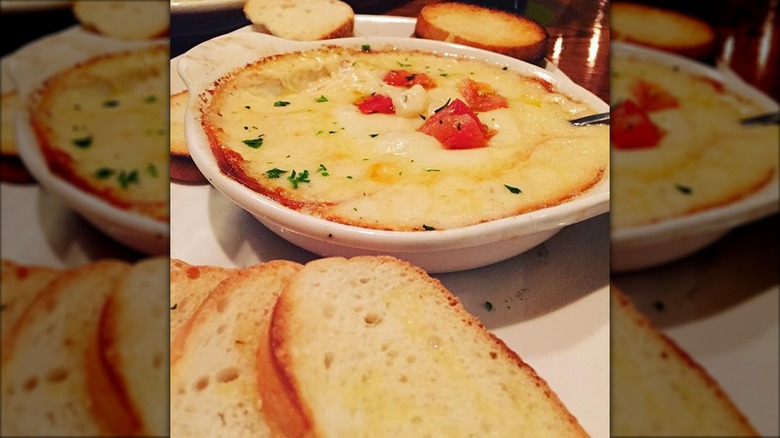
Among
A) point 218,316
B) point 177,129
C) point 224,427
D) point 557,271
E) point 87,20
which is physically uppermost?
point 87,20

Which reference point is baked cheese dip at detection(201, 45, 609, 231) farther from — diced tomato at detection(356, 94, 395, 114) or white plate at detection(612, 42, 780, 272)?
white plate at detection(612, 42, 780, 272)

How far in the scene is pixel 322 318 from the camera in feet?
3.42

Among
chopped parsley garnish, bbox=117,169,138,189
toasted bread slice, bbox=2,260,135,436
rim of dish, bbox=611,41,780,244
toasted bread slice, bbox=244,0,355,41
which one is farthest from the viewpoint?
toasted bread slice, bbox=244,0,355,41

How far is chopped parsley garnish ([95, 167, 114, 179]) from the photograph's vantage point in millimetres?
870

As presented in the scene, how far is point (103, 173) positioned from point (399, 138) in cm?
56

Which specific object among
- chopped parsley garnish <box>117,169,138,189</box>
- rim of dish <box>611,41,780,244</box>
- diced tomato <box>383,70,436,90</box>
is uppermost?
rim of dish <box>611,41,780,244</box>

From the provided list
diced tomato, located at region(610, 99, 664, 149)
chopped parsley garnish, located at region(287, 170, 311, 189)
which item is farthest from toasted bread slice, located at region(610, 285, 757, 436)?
chopped parsley garnish, located at region(287, 170, 311, 189)

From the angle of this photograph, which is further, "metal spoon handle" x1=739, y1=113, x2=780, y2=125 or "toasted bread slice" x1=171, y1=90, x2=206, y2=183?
"toasted bread slice" x1=171, y1=90, x2=206, y2=183

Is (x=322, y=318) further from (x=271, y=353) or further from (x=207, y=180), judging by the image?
(x=207, y=180)

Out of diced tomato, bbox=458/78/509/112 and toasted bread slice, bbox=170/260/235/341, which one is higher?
diced tomato, bbox=458/78/509/112

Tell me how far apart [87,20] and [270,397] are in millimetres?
631

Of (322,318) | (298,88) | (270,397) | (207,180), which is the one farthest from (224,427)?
(298,88)

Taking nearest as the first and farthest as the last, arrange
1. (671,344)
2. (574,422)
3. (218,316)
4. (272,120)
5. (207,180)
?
(671,344), (574,422), (218,316), (207,180), (272,120)

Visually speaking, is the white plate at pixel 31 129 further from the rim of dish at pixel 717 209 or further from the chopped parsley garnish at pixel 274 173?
the rim of dish at pixel 717 209
